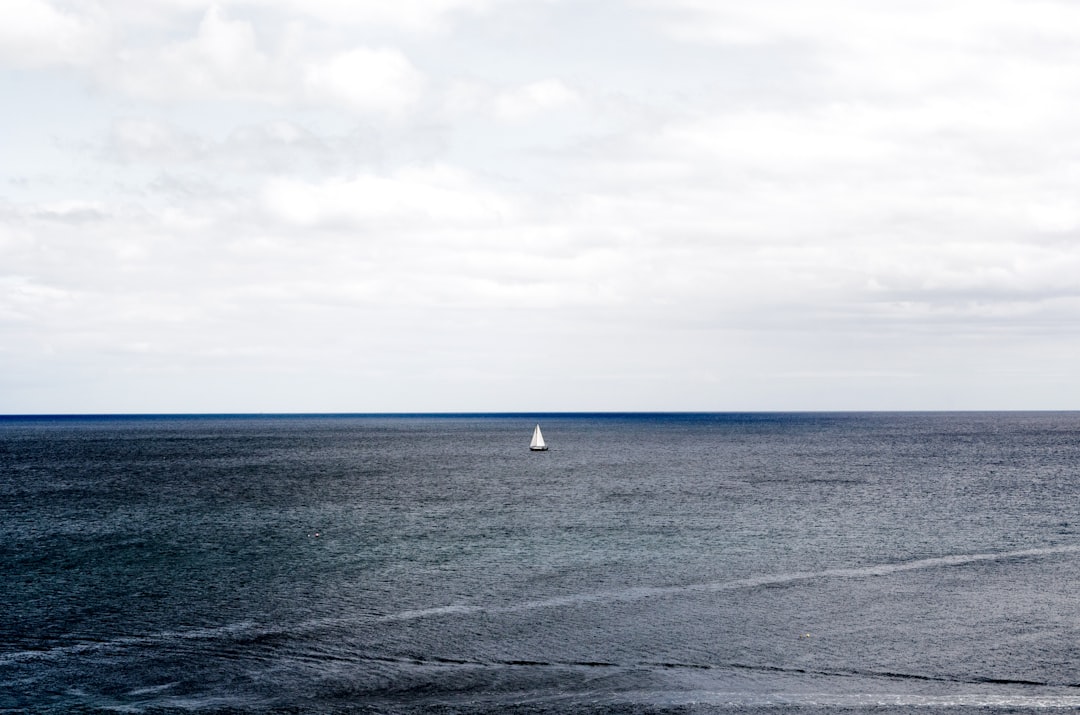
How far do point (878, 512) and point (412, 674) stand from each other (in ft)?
142

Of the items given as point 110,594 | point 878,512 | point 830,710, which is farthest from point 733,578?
point 878,512

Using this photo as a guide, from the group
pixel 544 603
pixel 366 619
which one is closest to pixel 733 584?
pixel 544 603

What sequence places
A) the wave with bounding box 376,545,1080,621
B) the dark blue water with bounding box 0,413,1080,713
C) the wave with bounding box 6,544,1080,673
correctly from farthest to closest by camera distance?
1. the wave with bounding box 376,545,1080,621
2. the wave with bounding box 6,544,1080,673
3. the dark blue water with bounding box 0,413,1080,713

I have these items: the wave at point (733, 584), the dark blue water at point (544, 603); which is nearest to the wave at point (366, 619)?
the wave at point (733, 584)

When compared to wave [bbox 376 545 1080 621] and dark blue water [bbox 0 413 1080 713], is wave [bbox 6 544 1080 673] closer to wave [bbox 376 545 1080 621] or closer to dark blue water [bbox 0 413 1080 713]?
wave [bbox 376 545 1080 621]

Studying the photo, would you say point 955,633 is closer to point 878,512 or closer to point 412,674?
point 412,674

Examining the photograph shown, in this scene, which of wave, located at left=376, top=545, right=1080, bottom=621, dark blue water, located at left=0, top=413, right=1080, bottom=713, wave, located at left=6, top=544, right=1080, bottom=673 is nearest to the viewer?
dark blue water, located at left=0, top=413, right=1080, bottom=713

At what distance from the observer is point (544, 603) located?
101ft

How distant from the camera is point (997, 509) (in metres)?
59.8

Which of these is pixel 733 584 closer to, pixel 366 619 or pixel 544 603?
pixel 544 603

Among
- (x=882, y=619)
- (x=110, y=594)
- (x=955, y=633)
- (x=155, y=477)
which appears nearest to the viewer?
(x=955, y=633)

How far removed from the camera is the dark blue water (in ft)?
69.7

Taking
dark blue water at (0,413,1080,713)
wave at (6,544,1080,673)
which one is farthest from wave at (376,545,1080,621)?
dark blue water at (0,413,1080,713)

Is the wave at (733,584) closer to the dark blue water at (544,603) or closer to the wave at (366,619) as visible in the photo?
the wave at (366,619)
